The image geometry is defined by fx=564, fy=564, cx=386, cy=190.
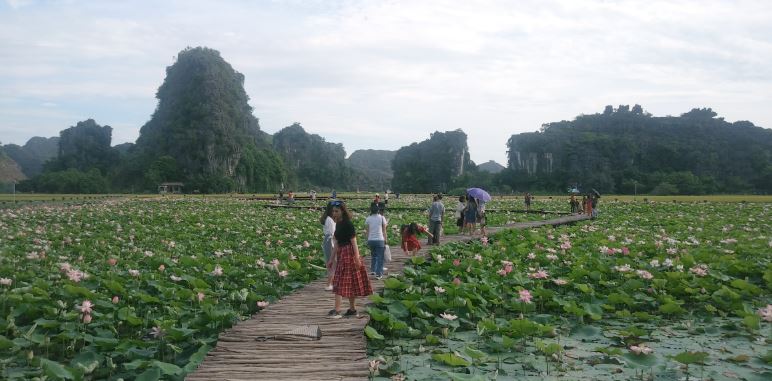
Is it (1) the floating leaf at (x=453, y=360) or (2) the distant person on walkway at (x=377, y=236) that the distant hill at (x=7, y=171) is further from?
(1) the floating leaf at (x=453, y=360)

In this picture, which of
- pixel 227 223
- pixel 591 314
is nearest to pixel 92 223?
pixel 227 223

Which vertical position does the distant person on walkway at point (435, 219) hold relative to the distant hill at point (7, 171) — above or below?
below

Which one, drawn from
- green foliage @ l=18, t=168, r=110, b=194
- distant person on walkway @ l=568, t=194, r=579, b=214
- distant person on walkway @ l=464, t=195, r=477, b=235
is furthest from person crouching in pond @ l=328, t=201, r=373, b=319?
green foliage @ l=18, t=168, r=110, b=194

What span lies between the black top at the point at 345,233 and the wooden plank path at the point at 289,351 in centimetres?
67

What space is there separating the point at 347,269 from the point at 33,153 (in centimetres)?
11264

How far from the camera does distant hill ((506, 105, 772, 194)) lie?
199 ft

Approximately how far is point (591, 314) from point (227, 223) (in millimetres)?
11649

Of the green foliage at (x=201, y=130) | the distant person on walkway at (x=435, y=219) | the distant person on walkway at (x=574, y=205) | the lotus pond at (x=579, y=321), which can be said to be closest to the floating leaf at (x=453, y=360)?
the lotus pond at (x=579, y=321)

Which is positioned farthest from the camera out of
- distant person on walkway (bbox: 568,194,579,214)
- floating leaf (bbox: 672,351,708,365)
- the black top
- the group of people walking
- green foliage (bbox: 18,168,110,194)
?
green foliage (bbox: 18,168,110,194)

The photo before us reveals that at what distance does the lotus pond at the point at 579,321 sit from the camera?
12.1 ft

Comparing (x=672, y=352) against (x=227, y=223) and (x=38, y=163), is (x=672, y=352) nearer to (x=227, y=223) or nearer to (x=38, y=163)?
(x=227, y=223)

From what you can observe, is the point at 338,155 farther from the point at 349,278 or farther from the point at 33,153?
the point at 349,278

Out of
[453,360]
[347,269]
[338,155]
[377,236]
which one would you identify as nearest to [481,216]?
[377,236]

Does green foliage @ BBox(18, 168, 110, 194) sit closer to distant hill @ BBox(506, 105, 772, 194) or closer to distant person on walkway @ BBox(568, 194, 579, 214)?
distant person on walkway @ BBox(568, 194, 579, 214)
